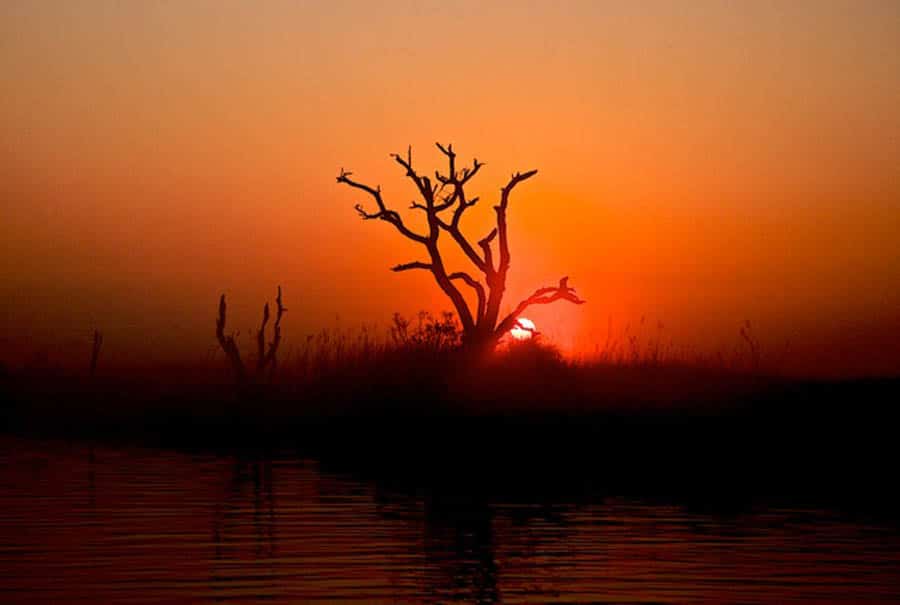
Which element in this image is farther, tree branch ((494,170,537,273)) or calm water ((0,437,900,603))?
tree branch ((494,170,537,273))

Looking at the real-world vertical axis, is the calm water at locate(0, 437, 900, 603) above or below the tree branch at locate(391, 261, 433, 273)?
below

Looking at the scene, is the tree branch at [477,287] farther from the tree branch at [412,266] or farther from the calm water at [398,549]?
the calm water at [398,549]

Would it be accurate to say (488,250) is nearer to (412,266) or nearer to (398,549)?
(412,266)

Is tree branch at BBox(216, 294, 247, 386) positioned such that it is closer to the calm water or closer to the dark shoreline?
the dark shoreline

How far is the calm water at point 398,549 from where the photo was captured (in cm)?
1452

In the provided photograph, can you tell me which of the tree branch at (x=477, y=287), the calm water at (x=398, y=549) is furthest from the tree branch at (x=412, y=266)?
the calm water at (x=398, y=549)

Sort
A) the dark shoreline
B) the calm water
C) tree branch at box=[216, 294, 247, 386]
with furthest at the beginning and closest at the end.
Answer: tree branch at box=[216, 294, 247, 386]
the dark shoreline
the calm water

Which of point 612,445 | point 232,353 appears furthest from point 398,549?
point 232,353

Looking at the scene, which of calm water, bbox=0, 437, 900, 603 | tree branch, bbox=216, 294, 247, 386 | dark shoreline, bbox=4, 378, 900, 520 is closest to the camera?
calm water, bbox=0, 437, 900, 603

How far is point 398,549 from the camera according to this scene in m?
17.4

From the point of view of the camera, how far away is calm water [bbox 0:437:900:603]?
14516 millimetres

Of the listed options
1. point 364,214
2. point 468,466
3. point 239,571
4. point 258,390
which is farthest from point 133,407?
point 239,571

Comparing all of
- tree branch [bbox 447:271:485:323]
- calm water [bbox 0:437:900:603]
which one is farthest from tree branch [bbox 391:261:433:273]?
calm water [bbox 0:437:900:603]

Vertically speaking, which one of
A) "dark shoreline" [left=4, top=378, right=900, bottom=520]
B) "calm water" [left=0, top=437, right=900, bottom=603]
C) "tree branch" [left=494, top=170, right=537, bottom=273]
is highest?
"tree branch" [left=494, top=170, right=537, bottom=273]
